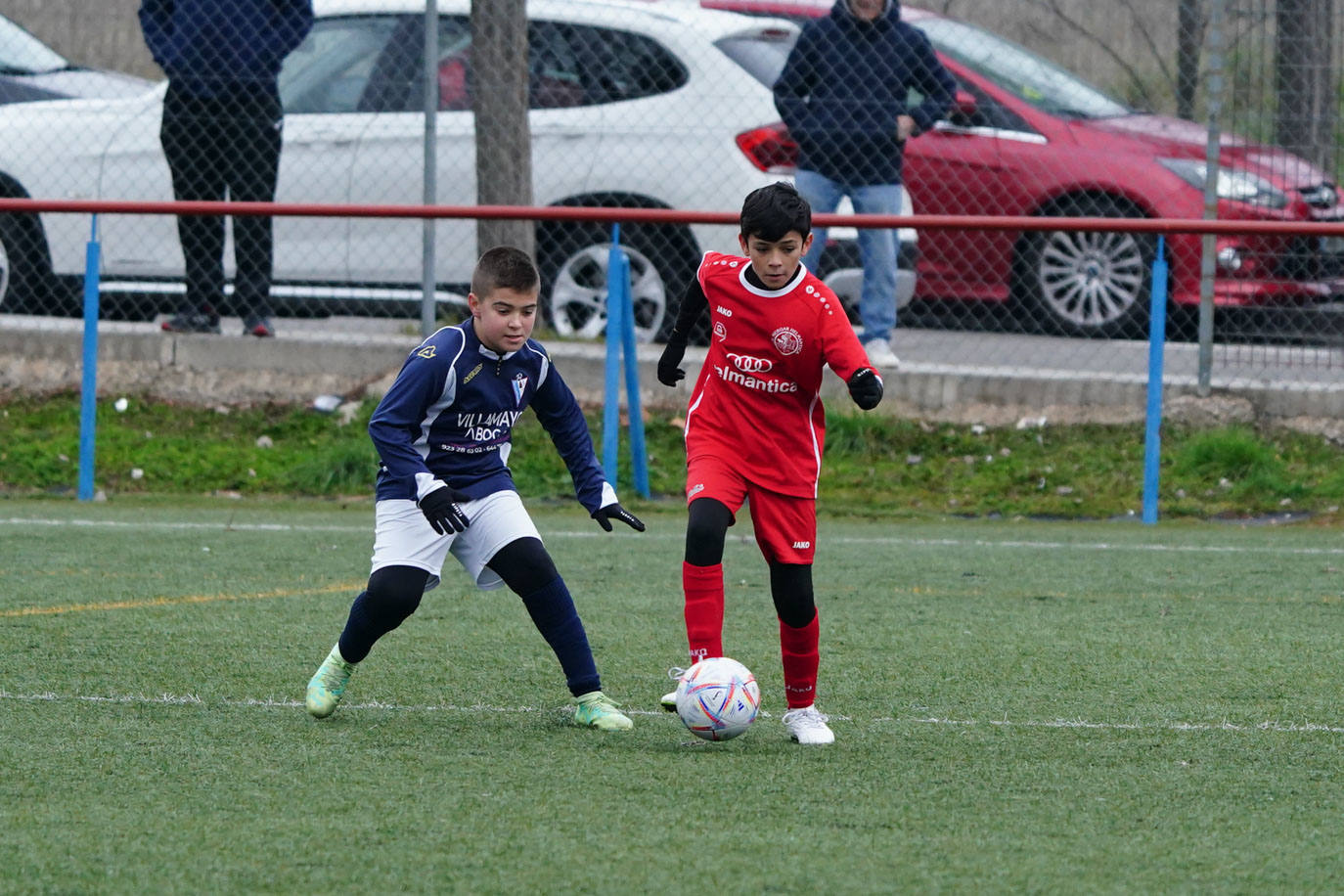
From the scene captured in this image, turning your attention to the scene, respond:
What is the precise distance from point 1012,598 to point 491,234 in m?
4.59

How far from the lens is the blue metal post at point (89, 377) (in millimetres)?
9555

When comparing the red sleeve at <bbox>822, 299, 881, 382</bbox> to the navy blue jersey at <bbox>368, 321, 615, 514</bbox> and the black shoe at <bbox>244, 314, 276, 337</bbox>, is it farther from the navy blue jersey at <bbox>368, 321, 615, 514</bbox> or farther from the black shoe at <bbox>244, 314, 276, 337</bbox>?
the black shoe at <bbox>244, 314, 276, 337</bbox>

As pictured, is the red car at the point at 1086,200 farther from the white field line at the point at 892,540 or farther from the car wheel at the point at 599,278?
the white field line at the point at 892,540

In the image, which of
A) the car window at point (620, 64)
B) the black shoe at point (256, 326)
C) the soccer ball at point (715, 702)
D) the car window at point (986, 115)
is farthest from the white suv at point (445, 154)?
the soccer ball at point (715, 702)

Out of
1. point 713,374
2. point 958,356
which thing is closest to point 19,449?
point 958,356

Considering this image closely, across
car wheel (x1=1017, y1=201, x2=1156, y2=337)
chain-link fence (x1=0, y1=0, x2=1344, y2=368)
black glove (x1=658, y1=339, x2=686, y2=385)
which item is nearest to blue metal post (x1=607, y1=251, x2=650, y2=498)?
chain-link fence (x1=0, y1=0, x2=1344, y2=368)

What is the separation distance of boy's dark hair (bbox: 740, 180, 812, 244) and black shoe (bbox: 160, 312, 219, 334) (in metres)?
6.56

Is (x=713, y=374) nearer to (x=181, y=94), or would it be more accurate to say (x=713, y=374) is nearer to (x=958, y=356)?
(x=958, y=356)

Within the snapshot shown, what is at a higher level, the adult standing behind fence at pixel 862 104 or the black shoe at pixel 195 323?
the adult standing behind fence at pixel 862 104

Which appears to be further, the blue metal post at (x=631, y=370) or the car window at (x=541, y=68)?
the car window at (x=541, y=68)

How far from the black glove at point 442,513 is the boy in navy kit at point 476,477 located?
0.07 meters

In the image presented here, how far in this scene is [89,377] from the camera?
9.62m

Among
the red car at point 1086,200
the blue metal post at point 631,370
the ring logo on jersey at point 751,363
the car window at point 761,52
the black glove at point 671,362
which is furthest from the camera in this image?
the car window at point 761,52

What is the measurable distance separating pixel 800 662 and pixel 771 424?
607 millimetres
